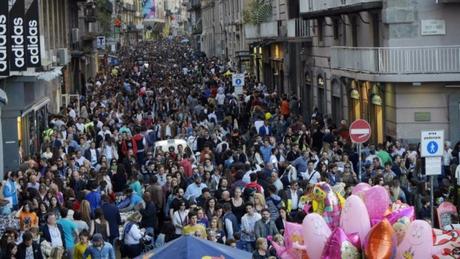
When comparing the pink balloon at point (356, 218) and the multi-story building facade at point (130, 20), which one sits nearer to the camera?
the pink balloon at point (356, 218)

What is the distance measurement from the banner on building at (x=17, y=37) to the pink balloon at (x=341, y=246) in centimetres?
1674

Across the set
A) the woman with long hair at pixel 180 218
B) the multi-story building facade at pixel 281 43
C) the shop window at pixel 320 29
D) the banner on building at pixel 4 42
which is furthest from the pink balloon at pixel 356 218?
the multi-story building facade at pixel 281 43

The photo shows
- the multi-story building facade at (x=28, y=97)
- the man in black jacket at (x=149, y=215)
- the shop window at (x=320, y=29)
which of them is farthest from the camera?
the shop window at (x=320, y=29)

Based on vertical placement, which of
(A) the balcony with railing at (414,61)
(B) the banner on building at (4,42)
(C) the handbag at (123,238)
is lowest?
(C) the handbag at (123,238)

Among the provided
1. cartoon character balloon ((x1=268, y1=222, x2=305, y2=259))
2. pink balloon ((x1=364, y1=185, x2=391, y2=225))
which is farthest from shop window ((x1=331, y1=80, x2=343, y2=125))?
pink balloon ((x1=364, y1=185, x2=391, y2=225))

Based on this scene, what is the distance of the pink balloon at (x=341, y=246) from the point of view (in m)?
9.45

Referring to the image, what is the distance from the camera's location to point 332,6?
35.8 m

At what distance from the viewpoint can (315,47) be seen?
1612 inches

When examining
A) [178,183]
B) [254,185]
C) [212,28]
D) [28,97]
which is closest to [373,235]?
[254,185]

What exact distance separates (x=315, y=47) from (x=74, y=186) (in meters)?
21.8

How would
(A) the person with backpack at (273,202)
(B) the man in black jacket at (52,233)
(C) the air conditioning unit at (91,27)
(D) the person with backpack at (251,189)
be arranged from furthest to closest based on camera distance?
1. (C) the air conditioning unit at (91,27)
2. (D) the person with backpack at (251,189)
3. (A) the person with backpack at (273,202)
4. (B) the man in black jacket at (52,233)

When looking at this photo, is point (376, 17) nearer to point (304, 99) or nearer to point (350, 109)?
point (350, 109)

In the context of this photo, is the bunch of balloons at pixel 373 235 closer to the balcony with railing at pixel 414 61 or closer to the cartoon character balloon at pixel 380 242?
the cartoon character balloon at pixel 380 242

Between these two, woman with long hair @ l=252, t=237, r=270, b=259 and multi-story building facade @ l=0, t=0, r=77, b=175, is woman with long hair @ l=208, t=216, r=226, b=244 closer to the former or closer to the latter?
woman with long hair @ l=252, t=237, r=270, b=259
